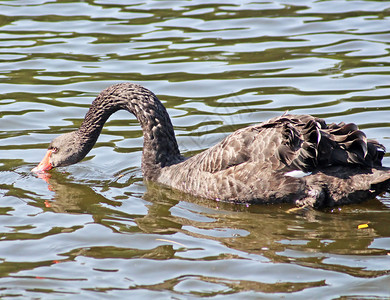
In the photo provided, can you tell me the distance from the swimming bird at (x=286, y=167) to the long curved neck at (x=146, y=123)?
0.08 ft

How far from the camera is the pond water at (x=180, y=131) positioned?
674 centimetres

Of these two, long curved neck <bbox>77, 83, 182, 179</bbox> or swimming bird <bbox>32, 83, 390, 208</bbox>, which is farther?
long curved neck <bbox>77, 83, 182, 179</bbox>

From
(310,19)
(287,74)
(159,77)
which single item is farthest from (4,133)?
(310,19)

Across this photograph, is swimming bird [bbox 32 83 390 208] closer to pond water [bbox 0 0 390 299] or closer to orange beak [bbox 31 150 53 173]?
pond water [bbox 0 0 390 299]

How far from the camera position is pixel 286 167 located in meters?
8.45

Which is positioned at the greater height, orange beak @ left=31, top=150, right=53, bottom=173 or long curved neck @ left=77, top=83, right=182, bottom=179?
long curved neck @ left=77, top=83, right=182, bottom=179

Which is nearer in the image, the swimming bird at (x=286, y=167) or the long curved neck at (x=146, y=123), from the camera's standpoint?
the swimming bird at (x=286, y=167)

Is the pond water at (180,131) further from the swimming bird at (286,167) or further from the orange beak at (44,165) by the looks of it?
the swimming bird at (286,167)

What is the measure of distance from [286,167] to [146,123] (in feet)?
7.98

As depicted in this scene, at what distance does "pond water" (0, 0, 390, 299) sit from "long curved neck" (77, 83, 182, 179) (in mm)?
379

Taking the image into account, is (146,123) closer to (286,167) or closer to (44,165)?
(44,165)

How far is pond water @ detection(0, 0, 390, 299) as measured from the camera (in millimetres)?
6738

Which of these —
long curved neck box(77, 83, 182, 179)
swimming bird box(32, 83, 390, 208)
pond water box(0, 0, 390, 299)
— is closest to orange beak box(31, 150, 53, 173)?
pond water box(0, 0, 390, 299)

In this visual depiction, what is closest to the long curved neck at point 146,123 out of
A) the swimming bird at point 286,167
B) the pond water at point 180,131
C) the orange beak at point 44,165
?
the swimming bird at point 286,167
